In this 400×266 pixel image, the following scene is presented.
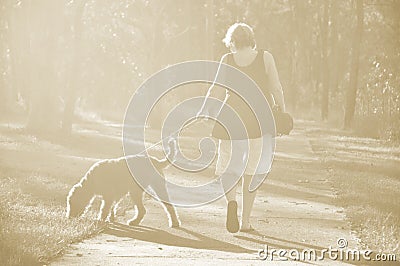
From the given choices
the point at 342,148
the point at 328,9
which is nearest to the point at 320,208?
the point at 342,148

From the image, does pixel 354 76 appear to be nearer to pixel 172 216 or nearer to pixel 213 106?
pixel 172 216

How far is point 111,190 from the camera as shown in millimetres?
11250

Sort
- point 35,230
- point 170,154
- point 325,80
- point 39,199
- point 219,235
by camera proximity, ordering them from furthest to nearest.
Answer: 1. point 325,80
2. point 39,199
3. point 170,154
4. point 219,235
5. point 35,230

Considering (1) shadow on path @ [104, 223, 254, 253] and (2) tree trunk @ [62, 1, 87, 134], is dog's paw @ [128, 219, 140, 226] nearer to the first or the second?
(1) shadow on path @ [104, 223, 254, 253]

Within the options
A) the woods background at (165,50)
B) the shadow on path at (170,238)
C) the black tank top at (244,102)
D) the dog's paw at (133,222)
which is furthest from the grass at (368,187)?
the woods background at (165,50)

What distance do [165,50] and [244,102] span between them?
3370 cm

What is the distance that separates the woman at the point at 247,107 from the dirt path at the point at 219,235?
0.40 metres

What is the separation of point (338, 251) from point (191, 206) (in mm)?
4025

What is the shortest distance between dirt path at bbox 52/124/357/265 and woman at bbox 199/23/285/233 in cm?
40

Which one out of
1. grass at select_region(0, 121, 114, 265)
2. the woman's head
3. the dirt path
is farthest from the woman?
grass at select_region(0, 121, 114, 265)

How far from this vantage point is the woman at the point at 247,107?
34.1 feet

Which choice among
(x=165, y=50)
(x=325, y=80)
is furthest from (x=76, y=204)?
(x=325, y=80)

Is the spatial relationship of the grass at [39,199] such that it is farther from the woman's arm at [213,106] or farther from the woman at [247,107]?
the woman's arm at [213,106]

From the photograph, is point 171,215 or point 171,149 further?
point 171,215
